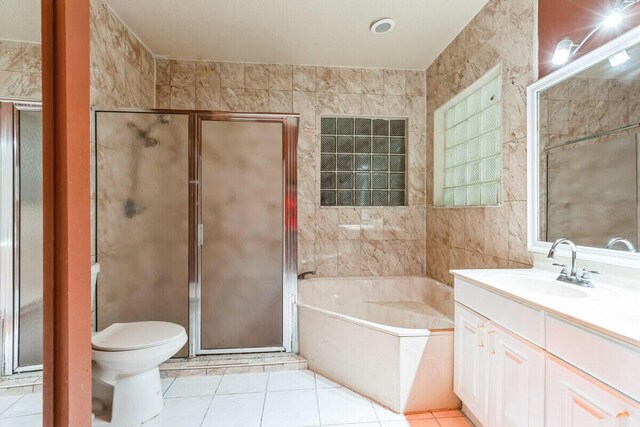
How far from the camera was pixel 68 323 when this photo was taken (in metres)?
0.81

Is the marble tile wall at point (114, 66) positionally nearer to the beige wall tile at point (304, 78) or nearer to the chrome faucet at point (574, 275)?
the beige wall tile at point (304, 78)

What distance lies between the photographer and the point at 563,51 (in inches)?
59.3

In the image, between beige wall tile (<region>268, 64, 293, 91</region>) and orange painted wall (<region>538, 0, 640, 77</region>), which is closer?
orange painted wall (<region>538, 0, 640, 77</region>)

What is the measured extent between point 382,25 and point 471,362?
2.37 m

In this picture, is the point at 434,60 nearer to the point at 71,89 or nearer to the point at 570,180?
the point at 570,180

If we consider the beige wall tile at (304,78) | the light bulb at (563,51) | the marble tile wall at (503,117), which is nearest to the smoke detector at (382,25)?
the marble tile wall at (503,117)

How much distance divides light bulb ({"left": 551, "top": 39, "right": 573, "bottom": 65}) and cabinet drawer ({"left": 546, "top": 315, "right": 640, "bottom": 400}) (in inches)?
49.7

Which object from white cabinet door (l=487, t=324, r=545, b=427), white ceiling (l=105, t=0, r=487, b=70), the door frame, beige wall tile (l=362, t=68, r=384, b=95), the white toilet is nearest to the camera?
white cabinet door (l=487, t=324, r=545, b=427)

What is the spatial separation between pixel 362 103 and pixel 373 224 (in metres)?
1.24

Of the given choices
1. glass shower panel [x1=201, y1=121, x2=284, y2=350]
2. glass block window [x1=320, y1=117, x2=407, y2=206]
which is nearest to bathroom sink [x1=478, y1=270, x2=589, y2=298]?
glass shower panel [x1=201, y1=121, x2=284, y2=350]

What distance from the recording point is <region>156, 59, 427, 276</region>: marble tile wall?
9.77 feet

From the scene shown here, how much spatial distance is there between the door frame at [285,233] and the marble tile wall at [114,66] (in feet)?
2.15

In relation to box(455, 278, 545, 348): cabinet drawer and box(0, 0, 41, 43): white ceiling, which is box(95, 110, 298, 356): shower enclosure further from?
box(0, 0, 41, 43): white ceiling

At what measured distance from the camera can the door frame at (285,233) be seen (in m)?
2.25
